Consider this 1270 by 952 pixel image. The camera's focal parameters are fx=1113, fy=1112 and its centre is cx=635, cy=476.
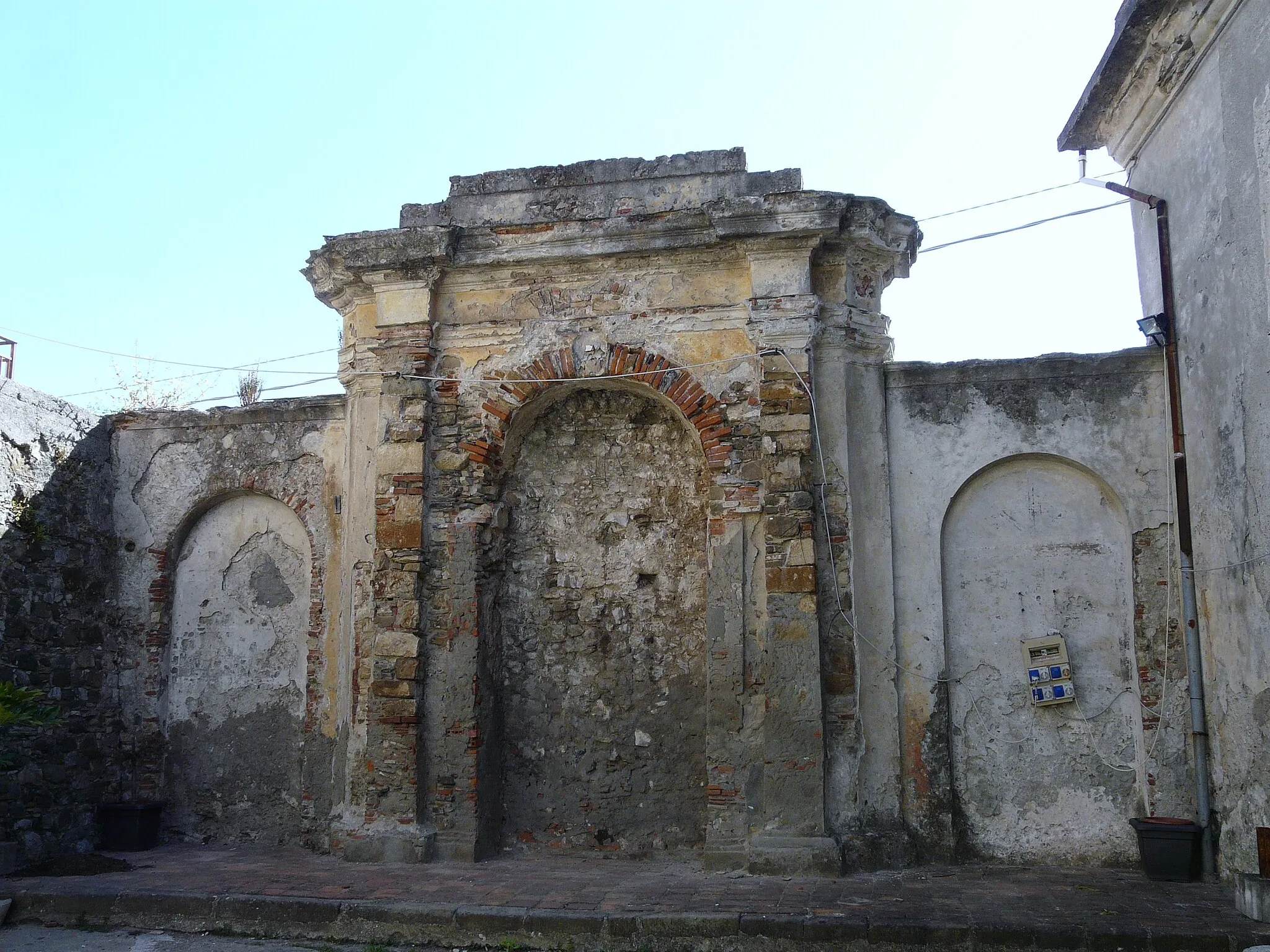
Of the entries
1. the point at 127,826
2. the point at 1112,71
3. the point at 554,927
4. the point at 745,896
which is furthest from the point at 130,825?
the point at 1112,71

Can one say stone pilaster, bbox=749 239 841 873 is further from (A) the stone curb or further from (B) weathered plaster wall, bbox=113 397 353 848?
(B) weathered plaster wall, bbox=113 397 353 848

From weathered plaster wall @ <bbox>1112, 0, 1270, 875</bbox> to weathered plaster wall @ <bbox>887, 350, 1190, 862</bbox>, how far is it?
1.15ft

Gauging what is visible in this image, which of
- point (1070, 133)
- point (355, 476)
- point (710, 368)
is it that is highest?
point (1070, 133)

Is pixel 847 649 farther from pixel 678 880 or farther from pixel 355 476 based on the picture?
pixel 355 476

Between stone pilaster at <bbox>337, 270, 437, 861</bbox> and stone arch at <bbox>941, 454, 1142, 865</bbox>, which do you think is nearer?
stone arch at <bbox>941, 454, 1142, 865</bbox>

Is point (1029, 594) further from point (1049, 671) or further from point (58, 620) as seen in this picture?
point (58, 620)

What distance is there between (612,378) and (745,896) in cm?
359

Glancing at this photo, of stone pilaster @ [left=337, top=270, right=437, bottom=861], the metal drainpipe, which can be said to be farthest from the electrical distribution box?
stone pilaster @ [left=337, top=270, right=437, bottom=861]

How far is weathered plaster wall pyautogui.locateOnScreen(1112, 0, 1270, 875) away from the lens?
6.19m

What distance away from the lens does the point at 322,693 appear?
8438mm

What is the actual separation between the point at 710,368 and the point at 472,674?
273 centimetres

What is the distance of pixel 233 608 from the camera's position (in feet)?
29.6

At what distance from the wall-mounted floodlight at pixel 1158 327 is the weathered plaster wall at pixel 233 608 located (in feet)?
19.4

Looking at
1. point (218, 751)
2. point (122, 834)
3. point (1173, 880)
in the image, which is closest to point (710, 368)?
point (1173, 880)
